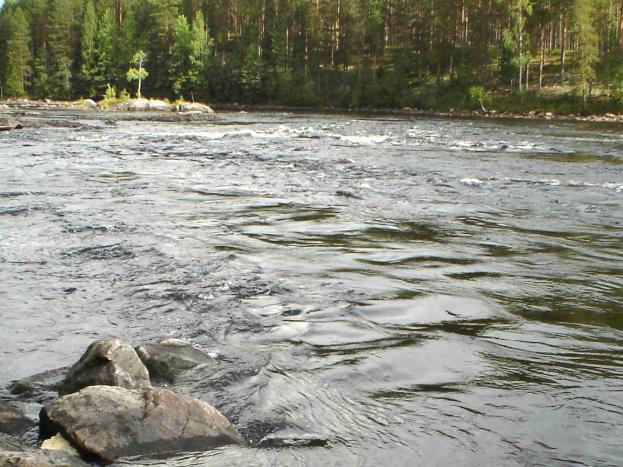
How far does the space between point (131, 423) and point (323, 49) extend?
11024 centimetres

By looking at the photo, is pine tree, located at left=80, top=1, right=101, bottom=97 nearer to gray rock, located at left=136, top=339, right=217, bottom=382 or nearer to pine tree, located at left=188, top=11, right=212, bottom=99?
pine tree, located at left=188, top=11, right=212, bottom=99

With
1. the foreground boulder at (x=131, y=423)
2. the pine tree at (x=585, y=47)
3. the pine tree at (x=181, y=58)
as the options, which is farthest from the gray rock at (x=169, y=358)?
the pine tree at (x=181, y=58)

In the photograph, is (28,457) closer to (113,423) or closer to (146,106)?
(113,423)

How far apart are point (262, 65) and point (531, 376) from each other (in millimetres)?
107852

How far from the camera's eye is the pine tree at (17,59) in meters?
120

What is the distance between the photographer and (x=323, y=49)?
364 feet

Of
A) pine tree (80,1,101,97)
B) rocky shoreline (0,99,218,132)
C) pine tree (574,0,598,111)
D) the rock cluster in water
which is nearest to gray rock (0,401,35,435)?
the rock cluster in water

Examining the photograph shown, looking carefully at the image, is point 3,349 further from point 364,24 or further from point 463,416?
point 364,24

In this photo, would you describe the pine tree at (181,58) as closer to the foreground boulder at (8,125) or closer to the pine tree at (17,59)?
the pine tree at (17,59)

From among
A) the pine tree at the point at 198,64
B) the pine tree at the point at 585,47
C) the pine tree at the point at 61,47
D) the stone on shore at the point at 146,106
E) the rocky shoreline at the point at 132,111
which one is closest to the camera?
the rocky shoreline at the point at 132,111

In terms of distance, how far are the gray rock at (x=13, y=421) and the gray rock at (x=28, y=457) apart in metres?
0.43

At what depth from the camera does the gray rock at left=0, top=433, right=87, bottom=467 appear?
4082 mm

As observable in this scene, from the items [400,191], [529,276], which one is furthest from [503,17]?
[529,276]

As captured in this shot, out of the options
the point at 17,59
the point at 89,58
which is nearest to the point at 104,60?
the point at 89,58
